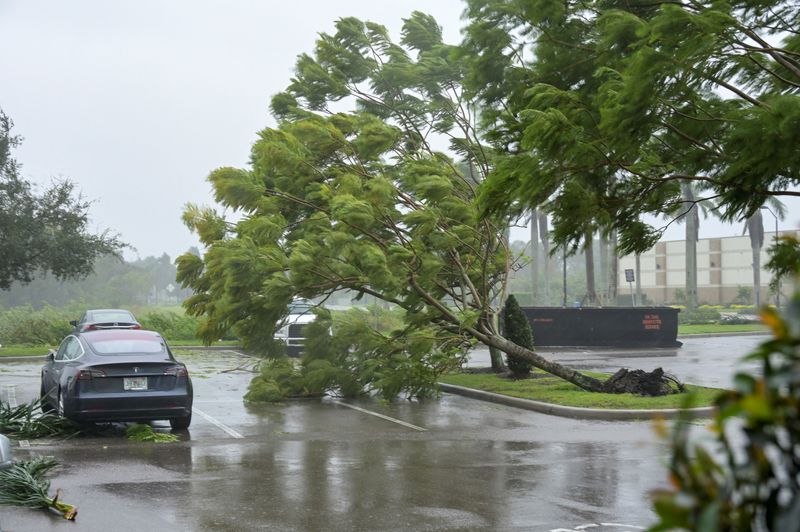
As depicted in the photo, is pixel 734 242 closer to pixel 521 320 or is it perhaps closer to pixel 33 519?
pixel 521 320

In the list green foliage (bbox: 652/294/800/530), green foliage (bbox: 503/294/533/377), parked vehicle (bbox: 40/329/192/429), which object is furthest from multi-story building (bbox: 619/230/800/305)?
green foliage (bbox: 652/294/800/530)

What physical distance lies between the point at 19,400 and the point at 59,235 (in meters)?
14.8

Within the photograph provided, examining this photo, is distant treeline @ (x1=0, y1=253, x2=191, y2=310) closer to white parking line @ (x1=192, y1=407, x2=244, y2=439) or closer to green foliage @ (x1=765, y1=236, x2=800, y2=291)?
white parking line @ (x1=192, y1=407, x2=244, y2=439)

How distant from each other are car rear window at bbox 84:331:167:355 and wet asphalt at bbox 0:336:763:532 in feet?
4.37

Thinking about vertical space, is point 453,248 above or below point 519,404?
above

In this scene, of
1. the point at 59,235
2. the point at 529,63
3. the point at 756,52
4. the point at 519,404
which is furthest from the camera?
the point at 59,235

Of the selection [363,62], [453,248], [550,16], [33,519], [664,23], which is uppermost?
[363,62]

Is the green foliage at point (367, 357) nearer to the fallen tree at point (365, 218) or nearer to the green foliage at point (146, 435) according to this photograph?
the fallen tree at point (365, 218)

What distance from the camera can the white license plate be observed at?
13.7m

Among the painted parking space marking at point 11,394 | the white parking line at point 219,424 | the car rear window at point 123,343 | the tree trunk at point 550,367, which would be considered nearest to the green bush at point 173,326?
the painted parking space marking at point 11,394

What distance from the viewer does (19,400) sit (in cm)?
1856

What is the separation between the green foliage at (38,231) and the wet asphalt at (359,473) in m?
15.9

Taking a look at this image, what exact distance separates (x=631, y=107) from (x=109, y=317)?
73.9 ft

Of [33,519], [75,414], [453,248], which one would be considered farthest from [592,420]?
[33,519]
